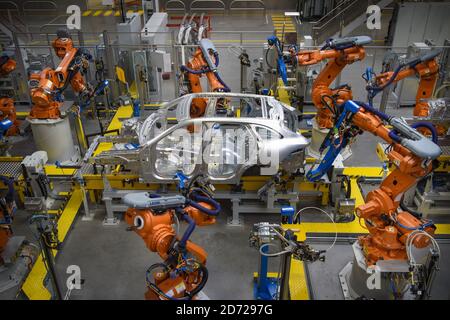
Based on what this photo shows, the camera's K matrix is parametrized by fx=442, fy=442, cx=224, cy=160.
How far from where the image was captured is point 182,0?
20750 mm

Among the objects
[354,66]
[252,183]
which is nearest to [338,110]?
[252,183]

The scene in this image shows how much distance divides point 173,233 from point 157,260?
205 cm

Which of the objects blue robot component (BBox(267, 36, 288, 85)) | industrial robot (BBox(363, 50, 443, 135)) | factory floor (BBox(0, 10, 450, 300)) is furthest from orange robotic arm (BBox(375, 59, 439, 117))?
factory floor (BBox(0, 10, 450, 300))

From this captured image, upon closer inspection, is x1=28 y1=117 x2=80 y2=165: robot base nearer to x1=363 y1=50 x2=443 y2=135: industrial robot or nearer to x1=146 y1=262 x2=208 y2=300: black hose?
x1=146 y1=262 x2=208 y2=300: black hose

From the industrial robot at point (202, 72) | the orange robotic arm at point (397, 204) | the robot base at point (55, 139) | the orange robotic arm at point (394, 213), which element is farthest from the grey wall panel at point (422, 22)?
the robot base at point (55, 139)

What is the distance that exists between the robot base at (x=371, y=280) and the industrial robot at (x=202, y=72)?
15.4 ft

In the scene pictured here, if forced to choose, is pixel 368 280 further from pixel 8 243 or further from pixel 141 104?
pixel 141 104

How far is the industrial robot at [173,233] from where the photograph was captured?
4988 millimetres

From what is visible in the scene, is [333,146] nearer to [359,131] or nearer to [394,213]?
[359,131]

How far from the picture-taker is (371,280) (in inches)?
212

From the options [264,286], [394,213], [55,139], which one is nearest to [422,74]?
[394,213]

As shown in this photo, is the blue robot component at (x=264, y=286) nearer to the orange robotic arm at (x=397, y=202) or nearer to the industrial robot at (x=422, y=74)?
the orange robotic arm at (x=397, y=202)

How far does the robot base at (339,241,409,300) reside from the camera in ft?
17.3
